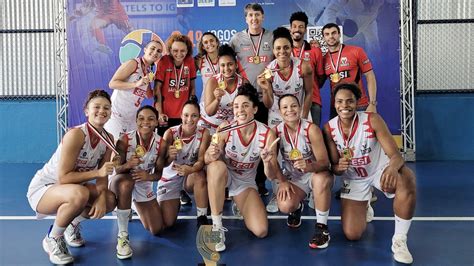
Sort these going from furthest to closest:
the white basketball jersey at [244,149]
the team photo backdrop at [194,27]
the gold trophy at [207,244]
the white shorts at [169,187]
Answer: the team photo backdrop at [194,27] → the white shorts at [169,187] → the white basketball jersey at [244,149] → the gold trophy at [207,244]

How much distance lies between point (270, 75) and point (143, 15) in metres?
3.97

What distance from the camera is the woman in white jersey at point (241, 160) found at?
4355mm

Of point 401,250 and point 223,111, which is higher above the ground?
point 223,111

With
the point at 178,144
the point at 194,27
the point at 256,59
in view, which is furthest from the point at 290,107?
the point at 194,27

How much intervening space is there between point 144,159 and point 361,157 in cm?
189

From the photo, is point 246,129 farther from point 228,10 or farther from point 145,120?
point 228,10

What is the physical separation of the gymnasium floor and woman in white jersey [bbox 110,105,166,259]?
0.15 meters

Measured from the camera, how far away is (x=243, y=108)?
441 cm

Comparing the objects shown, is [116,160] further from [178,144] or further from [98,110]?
[178,144]

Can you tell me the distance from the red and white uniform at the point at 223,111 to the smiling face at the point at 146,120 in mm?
982

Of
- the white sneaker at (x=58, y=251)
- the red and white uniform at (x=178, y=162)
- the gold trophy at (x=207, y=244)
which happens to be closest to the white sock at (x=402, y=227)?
the gold trophy at (x=207, y=244)

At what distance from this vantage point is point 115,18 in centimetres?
816

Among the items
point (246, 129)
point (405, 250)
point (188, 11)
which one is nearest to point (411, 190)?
point (405, 250)

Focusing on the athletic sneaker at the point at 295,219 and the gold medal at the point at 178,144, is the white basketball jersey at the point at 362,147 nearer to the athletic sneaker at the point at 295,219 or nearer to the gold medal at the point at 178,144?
the athletic sneaker at the point at 295,219
